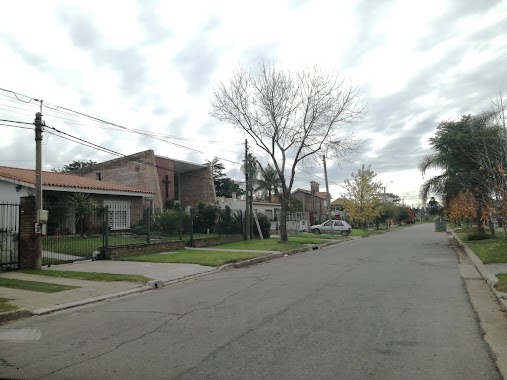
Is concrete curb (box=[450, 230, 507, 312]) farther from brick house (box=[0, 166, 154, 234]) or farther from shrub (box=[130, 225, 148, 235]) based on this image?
brick house (box=[0, 166, 154, 234])

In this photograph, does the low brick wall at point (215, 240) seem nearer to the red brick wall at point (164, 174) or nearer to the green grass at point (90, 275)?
the green grass at point (90, 275)

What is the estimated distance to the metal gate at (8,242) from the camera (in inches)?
530

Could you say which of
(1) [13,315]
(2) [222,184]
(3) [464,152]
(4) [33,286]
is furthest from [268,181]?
(1) [13,315]

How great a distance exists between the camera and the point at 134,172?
37531 millimetres

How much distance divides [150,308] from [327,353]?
4329 mm

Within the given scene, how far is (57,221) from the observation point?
22078mm

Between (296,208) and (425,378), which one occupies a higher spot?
(296,208)

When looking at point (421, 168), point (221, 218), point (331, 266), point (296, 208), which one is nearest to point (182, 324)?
point (331, 266)

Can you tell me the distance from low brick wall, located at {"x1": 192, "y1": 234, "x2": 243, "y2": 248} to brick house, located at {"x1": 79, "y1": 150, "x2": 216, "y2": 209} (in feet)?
26.4

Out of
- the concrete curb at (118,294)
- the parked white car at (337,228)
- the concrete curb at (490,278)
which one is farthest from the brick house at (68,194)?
the parked white car at (337,228)

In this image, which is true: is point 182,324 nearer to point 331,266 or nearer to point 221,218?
point 331,266

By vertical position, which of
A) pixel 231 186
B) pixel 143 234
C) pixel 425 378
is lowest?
pixel 425 378

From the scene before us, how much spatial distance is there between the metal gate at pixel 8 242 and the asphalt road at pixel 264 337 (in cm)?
600

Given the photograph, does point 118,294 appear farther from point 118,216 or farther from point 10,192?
point 118,216
